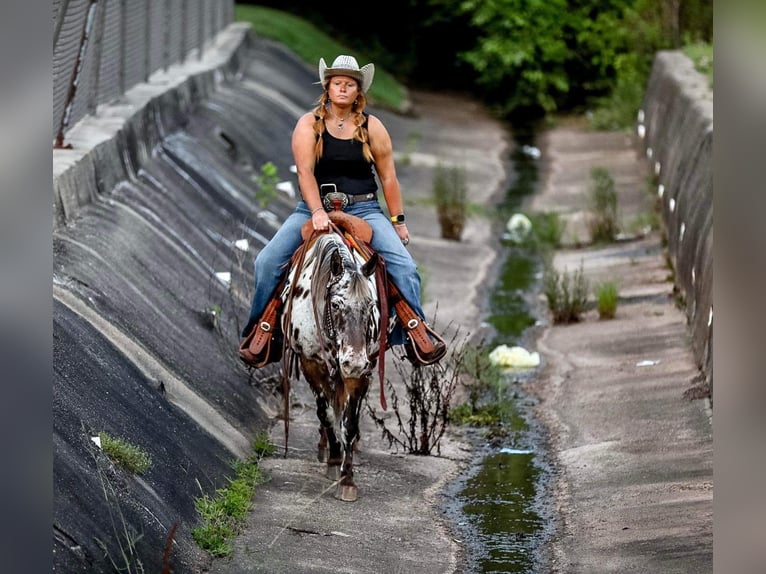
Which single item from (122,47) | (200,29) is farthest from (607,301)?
(200,29)

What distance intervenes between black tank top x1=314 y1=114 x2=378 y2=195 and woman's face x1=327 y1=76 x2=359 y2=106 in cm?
22

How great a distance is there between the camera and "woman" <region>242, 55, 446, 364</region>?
1031 cm

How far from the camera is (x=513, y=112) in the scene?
117 feet

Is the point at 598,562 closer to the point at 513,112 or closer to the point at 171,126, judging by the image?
the point at 171,126

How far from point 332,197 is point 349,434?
4.77 feet

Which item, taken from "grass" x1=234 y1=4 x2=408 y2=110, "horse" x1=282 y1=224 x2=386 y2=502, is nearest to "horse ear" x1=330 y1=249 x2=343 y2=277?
"horse" x1=282 y1=224 x2=386 y2=502

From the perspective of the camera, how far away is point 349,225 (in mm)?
10352

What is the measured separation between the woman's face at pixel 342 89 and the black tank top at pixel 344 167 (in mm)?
223

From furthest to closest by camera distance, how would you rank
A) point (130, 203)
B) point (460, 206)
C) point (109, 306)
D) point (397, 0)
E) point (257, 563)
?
point (397, 0)
point (460, 206)
point (130, 203)
point (109, 306)
point (257, 563)

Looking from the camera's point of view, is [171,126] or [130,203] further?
[171,126]

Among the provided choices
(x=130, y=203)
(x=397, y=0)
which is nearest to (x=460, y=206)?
(x=130, y=203)

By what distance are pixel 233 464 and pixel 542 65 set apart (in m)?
26.8

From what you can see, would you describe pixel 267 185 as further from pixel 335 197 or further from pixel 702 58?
pixel 702 58
